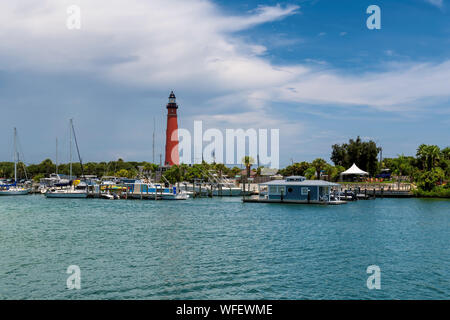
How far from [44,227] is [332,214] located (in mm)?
33648

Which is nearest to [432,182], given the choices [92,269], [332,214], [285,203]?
[285,203]

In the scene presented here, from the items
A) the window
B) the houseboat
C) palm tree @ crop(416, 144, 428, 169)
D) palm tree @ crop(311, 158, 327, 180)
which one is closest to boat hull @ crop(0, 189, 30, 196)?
the houseboat

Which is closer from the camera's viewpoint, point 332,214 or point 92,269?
point 92,269

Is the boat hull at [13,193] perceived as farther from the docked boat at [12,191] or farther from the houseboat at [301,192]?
the houseboat at [301,192]

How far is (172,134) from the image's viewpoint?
124125mm

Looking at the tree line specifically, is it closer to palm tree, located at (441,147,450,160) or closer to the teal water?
palm tree, located at (441,147,450,160)

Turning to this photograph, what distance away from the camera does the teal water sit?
18312 millimetres

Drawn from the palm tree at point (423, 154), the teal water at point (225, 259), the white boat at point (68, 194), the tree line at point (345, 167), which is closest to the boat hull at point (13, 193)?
the white boat at point (68, 194)

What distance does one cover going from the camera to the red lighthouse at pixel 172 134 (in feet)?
409

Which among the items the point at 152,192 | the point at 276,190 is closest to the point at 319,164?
the point at 276,190

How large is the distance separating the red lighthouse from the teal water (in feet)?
269
